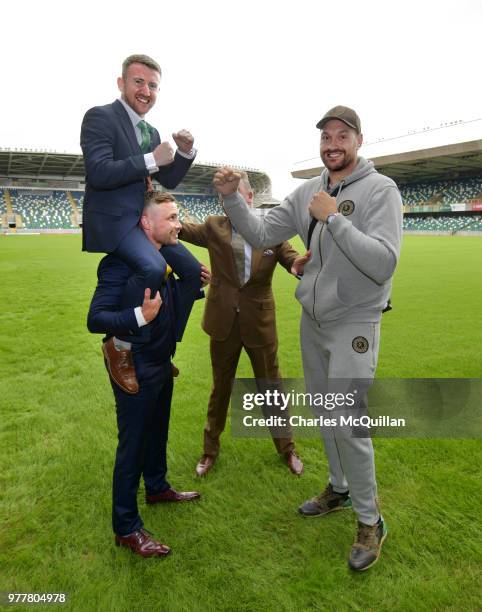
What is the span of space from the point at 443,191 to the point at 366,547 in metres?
58.4

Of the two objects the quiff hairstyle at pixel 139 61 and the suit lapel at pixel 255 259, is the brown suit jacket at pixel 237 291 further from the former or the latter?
the quiff hairstyle at pixel 139 61

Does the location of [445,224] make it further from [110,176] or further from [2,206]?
[110,176]

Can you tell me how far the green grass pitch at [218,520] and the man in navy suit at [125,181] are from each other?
1011 mm

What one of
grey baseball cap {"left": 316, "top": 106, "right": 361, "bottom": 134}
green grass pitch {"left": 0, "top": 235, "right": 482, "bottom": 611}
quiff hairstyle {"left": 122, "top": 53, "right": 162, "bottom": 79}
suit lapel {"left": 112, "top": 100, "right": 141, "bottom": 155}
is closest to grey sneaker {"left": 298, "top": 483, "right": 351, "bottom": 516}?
green grass pitch {"left": 0, "top": 235, "right": 482, "bottom": 611}

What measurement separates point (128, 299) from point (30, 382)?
334cm

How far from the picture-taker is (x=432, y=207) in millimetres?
51438

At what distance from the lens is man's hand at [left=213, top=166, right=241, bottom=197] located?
234 cm

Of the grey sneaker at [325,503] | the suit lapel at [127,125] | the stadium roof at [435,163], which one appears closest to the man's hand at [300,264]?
the suit lapel at [127,125]

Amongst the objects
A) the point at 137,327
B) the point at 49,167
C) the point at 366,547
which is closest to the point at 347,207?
the point at 137,327

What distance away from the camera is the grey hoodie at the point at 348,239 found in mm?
1957

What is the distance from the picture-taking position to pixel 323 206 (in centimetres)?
201

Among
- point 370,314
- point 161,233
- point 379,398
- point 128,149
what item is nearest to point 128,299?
point 161,233

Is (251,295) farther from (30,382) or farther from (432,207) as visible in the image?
(432,207)

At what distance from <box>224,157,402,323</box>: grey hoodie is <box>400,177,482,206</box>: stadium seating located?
179ft
